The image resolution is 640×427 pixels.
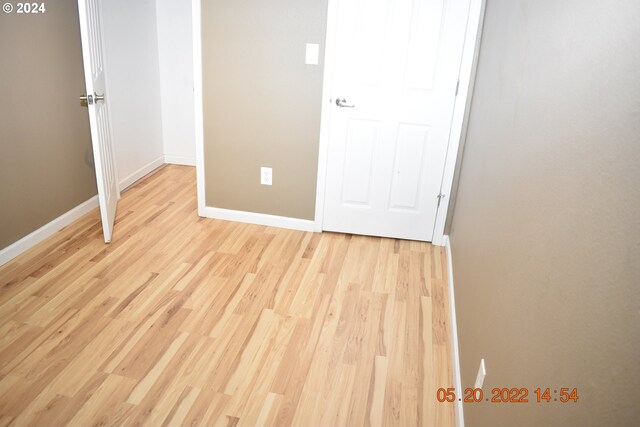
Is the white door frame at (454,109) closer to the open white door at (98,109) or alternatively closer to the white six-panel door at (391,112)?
the white six-panel door at (391,112)

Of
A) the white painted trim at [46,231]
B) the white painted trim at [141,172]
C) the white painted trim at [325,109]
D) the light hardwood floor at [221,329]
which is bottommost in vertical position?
the light hardwood floor at [221,329]

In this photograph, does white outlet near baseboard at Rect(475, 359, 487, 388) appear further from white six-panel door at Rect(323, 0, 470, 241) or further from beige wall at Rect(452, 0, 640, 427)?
white six-panel door at Rect(323, 0, 470, 241)

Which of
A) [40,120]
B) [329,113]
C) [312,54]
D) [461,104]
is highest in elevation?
[312,54]

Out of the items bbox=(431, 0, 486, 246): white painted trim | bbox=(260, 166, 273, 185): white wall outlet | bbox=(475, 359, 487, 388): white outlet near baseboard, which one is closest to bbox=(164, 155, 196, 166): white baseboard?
bbox=(260, 166, 273, 185): white wall outlet

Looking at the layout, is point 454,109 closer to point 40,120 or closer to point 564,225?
point 564,225

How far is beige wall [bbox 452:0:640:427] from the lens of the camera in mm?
840

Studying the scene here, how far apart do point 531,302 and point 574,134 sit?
448mm

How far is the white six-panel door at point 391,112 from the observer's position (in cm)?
301

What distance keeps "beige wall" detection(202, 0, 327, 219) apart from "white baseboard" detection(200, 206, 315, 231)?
0.04m

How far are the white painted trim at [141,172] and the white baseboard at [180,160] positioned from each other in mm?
47

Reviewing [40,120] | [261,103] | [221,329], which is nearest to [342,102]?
[261,103]

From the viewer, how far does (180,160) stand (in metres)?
4.74

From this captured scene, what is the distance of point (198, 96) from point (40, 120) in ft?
3.25

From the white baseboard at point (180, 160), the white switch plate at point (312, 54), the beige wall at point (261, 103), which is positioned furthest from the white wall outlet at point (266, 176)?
the white baseboard at point (180, 160)
